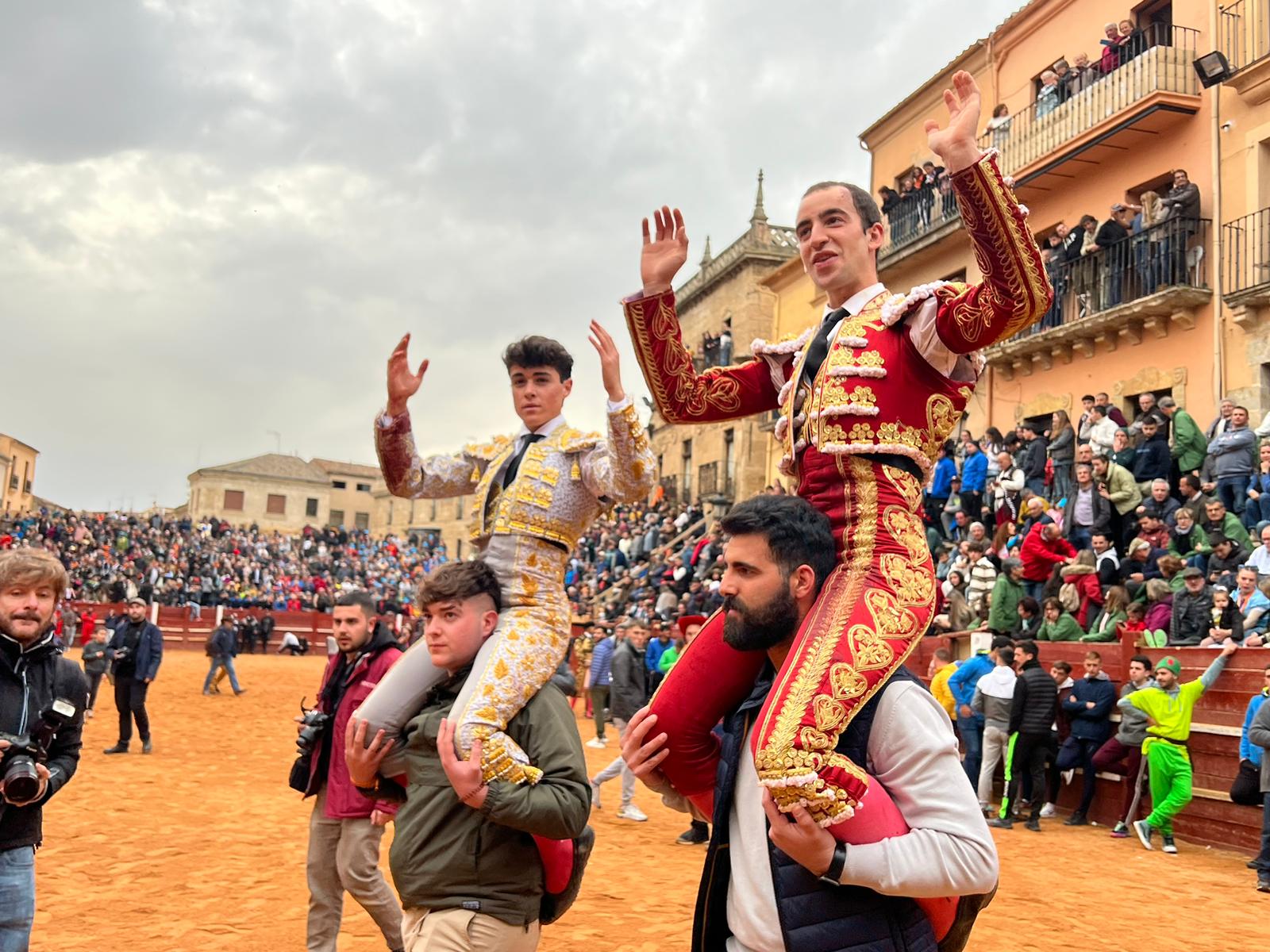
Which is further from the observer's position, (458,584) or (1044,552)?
(1044,552)

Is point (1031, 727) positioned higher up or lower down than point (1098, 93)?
lower down

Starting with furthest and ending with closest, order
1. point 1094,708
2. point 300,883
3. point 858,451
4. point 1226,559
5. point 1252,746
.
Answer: point 1226,559
point 1094,708
point 1252,746
point 300,883
point 858,451

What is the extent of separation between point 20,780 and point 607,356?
2.15 metres

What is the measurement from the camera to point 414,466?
436 cm

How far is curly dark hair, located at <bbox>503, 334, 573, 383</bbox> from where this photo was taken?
416cm

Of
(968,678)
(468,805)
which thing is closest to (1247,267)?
(968,678)

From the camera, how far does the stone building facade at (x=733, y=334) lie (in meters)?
32.3

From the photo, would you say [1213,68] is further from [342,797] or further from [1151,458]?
[342,797]

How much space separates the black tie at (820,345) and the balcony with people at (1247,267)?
1380 centimetres

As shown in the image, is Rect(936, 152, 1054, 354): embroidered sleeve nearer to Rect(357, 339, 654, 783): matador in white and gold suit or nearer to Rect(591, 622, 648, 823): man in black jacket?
Rect(357, 339, 654, 783): matador in white and gold suit

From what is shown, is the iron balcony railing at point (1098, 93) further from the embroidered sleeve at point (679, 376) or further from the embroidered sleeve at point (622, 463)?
the embroidered sleeve at point (679, 376)

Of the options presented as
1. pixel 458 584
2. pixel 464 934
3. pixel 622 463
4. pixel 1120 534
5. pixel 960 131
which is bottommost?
pixel 464 934

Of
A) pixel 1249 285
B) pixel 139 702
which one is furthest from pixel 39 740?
pixel 1249 285

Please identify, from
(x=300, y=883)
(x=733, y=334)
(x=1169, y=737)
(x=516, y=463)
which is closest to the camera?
(x=516, y=463)
